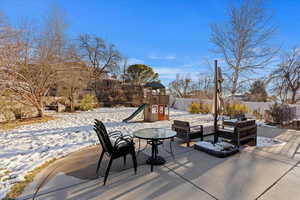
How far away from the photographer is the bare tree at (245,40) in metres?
7.63

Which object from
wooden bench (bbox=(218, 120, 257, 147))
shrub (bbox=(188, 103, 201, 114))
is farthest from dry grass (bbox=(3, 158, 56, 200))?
shrub (bbox=(188, 103, 201, 114))

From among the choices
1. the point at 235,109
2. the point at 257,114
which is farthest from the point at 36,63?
the point at 257,114

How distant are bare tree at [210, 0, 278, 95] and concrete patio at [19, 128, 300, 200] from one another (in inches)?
250

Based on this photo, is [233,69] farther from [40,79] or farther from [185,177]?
[40,79]

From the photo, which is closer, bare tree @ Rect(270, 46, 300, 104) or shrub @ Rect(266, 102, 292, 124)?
shrub @ Rect(266, 102, 292, 124)

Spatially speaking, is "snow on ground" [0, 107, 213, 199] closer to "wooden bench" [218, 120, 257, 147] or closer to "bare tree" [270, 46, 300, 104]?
"wooden bench" [218, 120, 257, 147]

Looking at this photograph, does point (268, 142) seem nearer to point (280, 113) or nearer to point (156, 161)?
point (280, 113)

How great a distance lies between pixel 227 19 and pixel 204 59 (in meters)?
2.48

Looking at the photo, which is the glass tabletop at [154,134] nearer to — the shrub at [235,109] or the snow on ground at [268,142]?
the snow on ground at [268,142]

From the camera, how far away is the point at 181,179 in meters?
2.19

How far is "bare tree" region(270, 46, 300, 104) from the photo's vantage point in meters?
10.3

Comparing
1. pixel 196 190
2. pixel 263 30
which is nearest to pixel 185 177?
pixel 196 190

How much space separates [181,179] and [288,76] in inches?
531

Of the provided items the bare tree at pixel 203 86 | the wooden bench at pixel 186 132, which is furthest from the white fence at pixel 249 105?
the wooden bench at pixel 186 132
